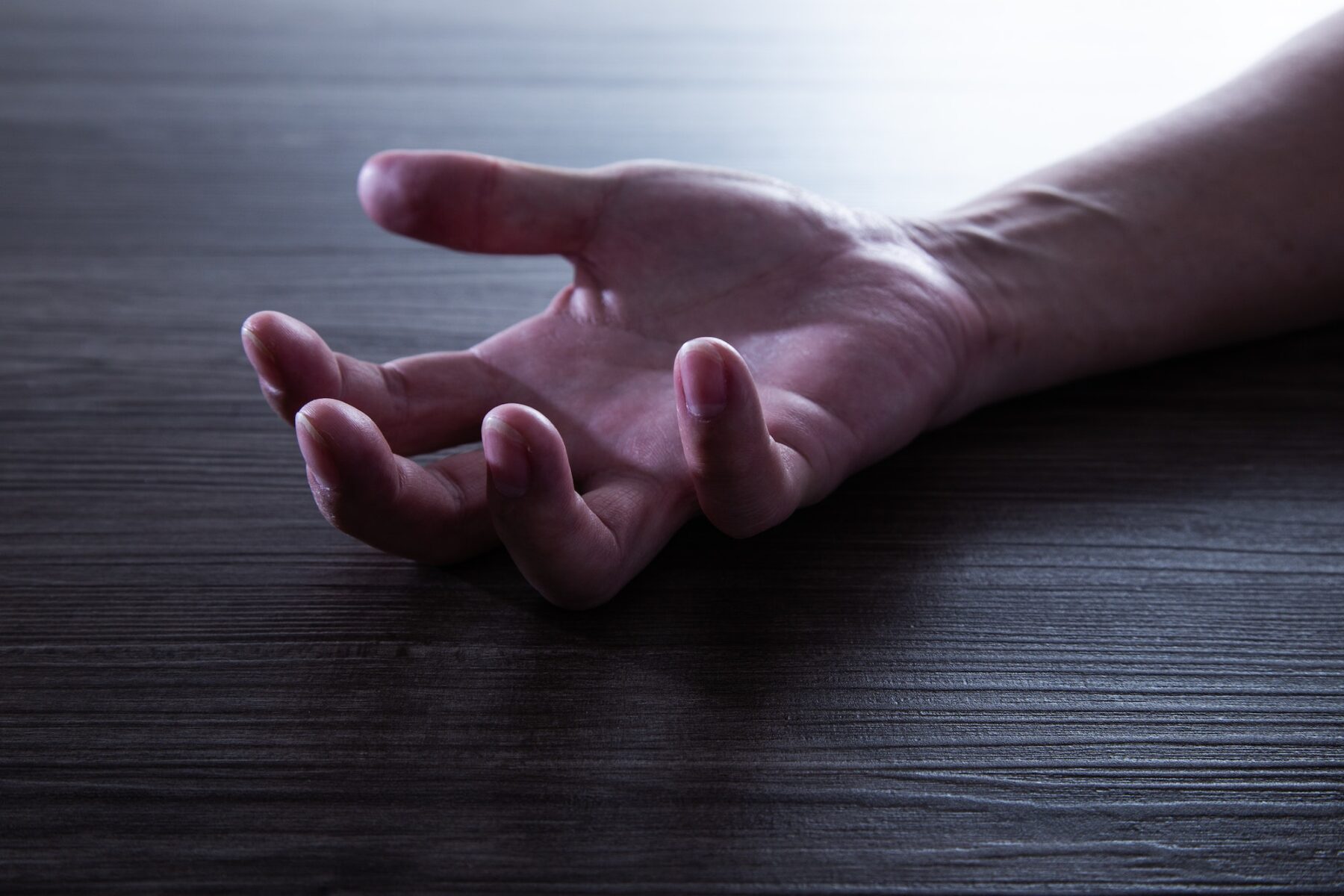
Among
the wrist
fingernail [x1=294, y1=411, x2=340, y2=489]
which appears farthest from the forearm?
fingernail [x1=294, y1=411, x2=340, y2=489]

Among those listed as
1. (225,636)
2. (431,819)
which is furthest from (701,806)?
(225,636)

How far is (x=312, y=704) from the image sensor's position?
31cm

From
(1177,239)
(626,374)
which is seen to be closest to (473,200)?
(626,374)

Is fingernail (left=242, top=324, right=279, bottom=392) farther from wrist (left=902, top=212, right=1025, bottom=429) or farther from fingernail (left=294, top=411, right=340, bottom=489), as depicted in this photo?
wrist (left=902, top=212, right=1025, bottom=429)

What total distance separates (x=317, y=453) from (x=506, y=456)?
58 millimetres

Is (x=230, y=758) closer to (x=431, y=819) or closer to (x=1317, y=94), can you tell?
(x=431, y=819)

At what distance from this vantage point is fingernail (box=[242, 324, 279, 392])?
13.7 inches

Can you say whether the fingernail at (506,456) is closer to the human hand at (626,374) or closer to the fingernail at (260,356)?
the human hand at (626,374)

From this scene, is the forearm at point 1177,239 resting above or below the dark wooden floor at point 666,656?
above

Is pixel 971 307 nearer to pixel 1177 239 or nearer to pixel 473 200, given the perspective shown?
pixel 1177 239

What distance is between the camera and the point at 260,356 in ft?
1.15

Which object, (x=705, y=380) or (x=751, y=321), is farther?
(x=751, y=321)

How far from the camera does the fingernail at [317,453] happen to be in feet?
0.96

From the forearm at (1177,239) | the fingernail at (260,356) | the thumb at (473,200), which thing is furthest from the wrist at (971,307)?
the fingernail at (260,356)
